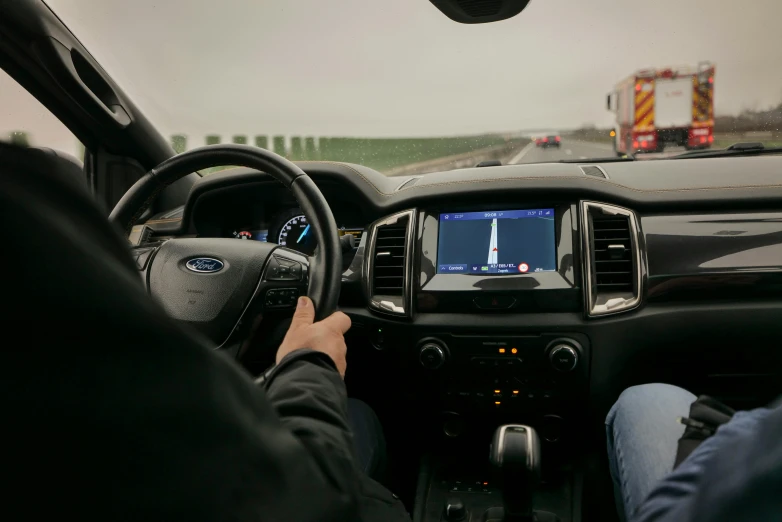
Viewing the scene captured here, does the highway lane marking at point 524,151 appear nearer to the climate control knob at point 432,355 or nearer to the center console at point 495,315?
the center console at point 495,315

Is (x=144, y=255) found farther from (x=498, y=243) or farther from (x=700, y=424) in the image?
(x=700, y=424)

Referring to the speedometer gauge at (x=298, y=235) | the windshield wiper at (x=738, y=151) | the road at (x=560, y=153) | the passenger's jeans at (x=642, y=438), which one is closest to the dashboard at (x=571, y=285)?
the windshield wiper at (x=738, y=151)

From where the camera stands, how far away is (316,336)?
57.3 inches

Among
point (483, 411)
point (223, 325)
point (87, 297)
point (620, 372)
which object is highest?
point (87, 297)

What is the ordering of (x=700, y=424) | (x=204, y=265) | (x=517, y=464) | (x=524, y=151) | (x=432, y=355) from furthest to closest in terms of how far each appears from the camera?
1. (x=524, y=151)
2. (x=432, y=355)
3. (x=517, y=464)
4. (x=204, y=265)
5. (x=700, y=424)

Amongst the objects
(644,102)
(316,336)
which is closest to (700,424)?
(316,336)

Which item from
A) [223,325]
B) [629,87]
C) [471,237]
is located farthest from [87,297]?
[629,87]

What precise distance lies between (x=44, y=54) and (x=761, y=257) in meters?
2.89

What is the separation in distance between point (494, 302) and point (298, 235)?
42.4 inches

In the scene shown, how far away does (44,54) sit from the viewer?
8.38 ft

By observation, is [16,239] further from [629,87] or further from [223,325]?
[629,87]

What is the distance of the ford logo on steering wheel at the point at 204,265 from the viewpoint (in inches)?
81.2

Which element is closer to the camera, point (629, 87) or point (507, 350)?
point (507, 350)

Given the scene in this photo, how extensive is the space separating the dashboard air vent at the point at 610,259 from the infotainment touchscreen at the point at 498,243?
15cm
